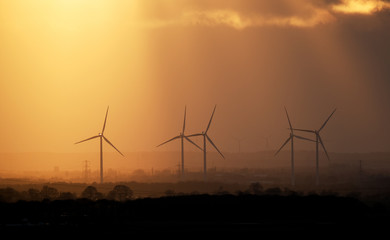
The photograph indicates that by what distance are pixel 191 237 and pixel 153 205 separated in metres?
53.7

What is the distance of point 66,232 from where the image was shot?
124m

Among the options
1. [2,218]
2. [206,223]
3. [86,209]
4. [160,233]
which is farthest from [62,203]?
[160,233]

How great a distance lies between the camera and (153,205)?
566 feet

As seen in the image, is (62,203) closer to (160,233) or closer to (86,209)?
(86,209)

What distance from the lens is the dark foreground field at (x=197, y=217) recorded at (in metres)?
128

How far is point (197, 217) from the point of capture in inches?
6078

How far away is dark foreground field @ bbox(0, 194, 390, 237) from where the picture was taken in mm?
127562

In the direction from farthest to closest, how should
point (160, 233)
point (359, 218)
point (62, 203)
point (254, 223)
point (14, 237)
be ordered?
1. point (62, 203)
2. point (359, 218)
3. point (254, 223)
4. point (160, 233)
5. point (14, 237)

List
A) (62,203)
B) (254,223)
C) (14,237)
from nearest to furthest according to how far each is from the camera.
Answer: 1. (14,237)
2. (254,223)
3. (62,203)

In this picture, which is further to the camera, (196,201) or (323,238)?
(196,201)

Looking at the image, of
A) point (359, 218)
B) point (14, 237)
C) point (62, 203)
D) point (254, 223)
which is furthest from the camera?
point (62, 203)

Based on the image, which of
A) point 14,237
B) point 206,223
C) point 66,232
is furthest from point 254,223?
point 14,237

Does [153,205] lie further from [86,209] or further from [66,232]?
[66,232]

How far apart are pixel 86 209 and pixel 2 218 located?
19366mm
